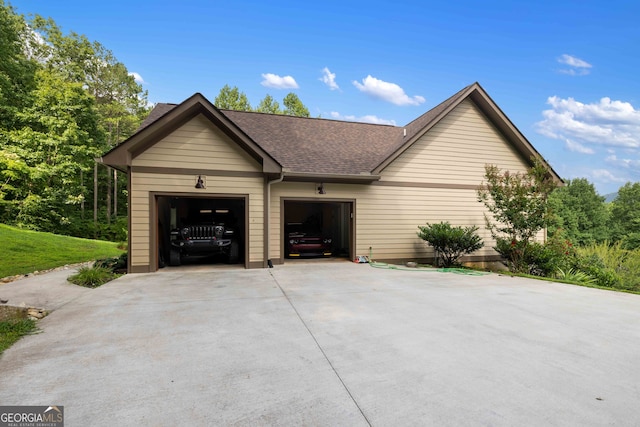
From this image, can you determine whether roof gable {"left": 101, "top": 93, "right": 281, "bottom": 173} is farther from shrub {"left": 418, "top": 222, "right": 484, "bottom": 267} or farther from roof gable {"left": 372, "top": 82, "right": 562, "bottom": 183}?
shrub {"left": 418, "top": 222, "right": 484, "bottom": 267}

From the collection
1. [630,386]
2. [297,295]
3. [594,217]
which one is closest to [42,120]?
[297,295]

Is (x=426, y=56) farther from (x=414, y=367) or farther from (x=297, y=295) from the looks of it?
(x=414, y=367)

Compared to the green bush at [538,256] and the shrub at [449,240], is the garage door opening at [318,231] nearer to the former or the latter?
the shrub at [449,240]

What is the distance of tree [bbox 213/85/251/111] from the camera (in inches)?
1172

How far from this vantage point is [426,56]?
16297 millimetres

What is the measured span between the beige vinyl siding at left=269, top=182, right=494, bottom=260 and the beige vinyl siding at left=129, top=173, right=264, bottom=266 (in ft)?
2.78

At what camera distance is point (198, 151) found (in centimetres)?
830

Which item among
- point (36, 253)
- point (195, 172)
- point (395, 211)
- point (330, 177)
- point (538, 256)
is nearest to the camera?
point (195, 172)

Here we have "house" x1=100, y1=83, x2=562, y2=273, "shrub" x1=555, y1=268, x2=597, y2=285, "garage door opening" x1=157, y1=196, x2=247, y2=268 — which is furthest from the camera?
"garage door opening" x1=157, y1=196, x2=247, y2=268

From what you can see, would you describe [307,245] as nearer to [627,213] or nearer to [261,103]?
[261,103]

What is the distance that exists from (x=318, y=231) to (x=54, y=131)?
58.2ft

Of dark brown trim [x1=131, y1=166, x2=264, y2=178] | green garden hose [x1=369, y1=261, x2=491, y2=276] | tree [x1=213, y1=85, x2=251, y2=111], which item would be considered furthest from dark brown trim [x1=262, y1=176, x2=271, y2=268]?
tree [x1=213, y1=85, x2=251, y2=111]

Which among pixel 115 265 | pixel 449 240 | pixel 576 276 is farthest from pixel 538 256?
pixel 115 265

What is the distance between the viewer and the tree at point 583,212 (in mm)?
34000
